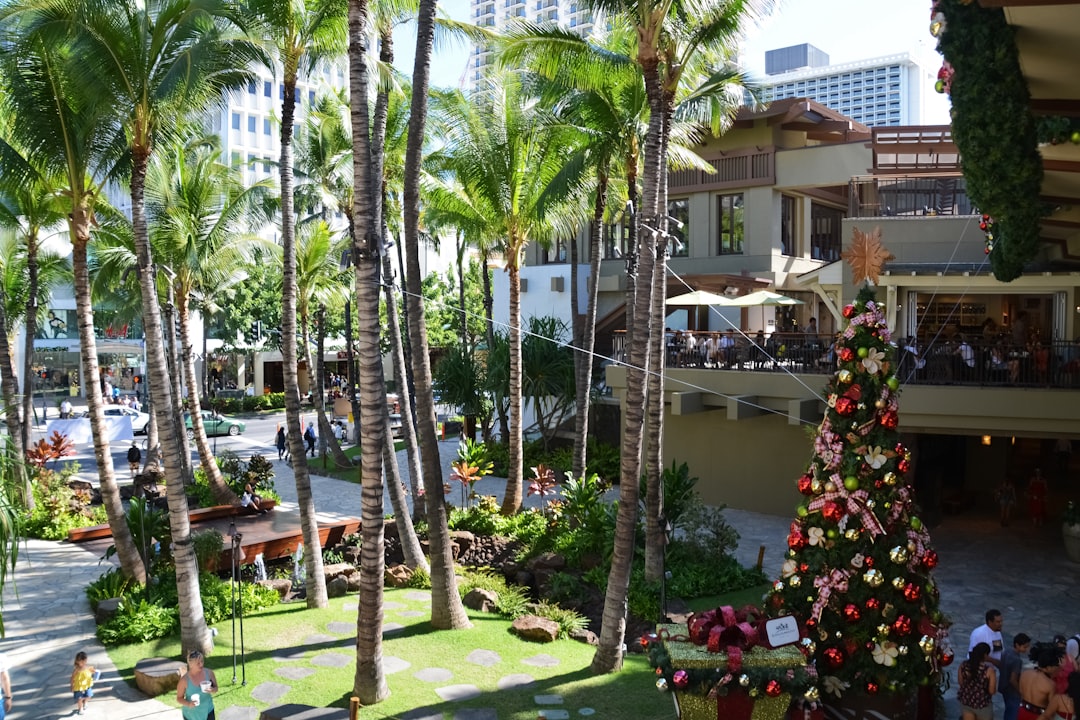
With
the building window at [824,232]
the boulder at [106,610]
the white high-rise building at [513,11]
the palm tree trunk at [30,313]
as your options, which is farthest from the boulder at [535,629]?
the white high-rise building at [513,11]

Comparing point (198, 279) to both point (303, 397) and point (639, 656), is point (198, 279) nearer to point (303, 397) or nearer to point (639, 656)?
point (639, 656)

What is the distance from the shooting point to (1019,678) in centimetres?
931

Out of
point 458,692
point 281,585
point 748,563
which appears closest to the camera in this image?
point 458,692

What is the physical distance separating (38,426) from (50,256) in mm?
12994

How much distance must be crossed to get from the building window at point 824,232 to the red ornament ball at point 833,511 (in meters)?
21.5

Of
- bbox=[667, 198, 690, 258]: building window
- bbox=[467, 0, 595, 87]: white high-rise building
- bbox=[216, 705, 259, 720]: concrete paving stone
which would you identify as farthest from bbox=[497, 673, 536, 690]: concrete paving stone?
bbox=[467, 0, 595, 87]: white high-rise building

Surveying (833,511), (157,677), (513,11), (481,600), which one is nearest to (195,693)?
(157,677)

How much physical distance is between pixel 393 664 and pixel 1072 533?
43.6 feet

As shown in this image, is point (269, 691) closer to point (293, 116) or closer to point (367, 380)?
point (367, 380)

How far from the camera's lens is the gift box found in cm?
858

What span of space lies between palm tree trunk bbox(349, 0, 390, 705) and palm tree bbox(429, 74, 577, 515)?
291 inches

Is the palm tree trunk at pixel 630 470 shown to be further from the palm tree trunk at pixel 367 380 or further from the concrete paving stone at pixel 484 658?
the palm tree trunk at pixel 367 380

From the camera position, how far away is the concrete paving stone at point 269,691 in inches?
430

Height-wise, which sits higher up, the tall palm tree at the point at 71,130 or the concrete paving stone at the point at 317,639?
the tall palm tree at the point at 71,130
